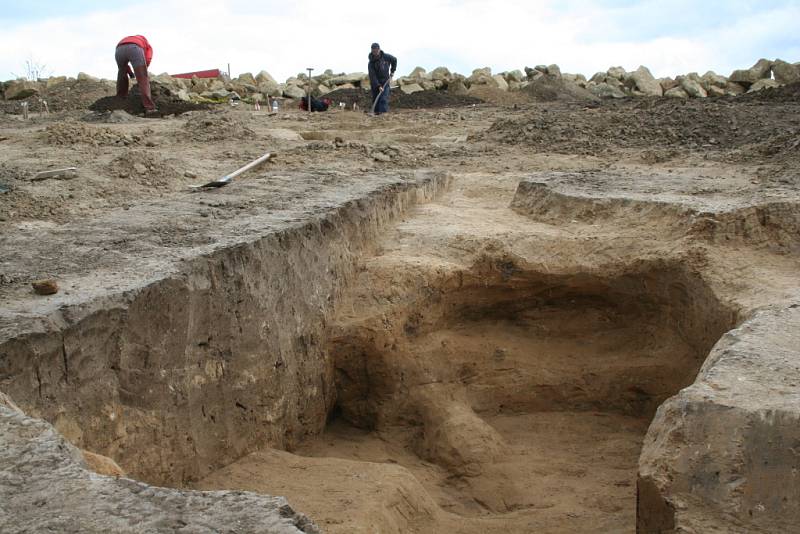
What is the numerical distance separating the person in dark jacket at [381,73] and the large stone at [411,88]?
3.11 m

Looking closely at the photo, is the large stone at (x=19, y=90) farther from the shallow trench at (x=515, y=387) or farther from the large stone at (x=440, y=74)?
the shallow trench at (x=515, y=387)

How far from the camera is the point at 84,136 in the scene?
291 inches

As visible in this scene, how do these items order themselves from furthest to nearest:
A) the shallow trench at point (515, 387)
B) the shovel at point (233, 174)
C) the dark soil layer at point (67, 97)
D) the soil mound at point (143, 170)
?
1. the dark soil layer at point (67, 97)
2. the soil mound at point (143, 170)
3. the shovel at point (233, 174)
4. the shallow trench at point (515, 387)

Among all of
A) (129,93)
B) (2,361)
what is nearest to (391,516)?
(2,361)

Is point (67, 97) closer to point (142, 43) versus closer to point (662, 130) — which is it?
point (142, 43)

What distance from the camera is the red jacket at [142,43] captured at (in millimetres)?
11227

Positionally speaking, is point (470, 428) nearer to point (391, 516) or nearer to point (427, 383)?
point (427, 383)

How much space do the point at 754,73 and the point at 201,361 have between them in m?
15.9

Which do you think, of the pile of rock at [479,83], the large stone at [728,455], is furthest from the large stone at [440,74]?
the large stone at [728,455]

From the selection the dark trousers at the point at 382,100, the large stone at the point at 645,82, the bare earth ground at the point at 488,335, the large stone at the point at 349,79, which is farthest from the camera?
the large stone at the point at 349,79

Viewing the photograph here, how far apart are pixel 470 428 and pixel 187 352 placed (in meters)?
1.59

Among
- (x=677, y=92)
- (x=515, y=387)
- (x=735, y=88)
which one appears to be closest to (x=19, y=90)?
(x=677, y=92)

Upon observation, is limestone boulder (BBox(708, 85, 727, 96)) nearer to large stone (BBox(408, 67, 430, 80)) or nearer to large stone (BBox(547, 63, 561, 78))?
large stone (BBox(547, 63, 561, 78))

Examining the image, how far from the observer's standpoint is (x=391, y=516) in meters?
3.31
